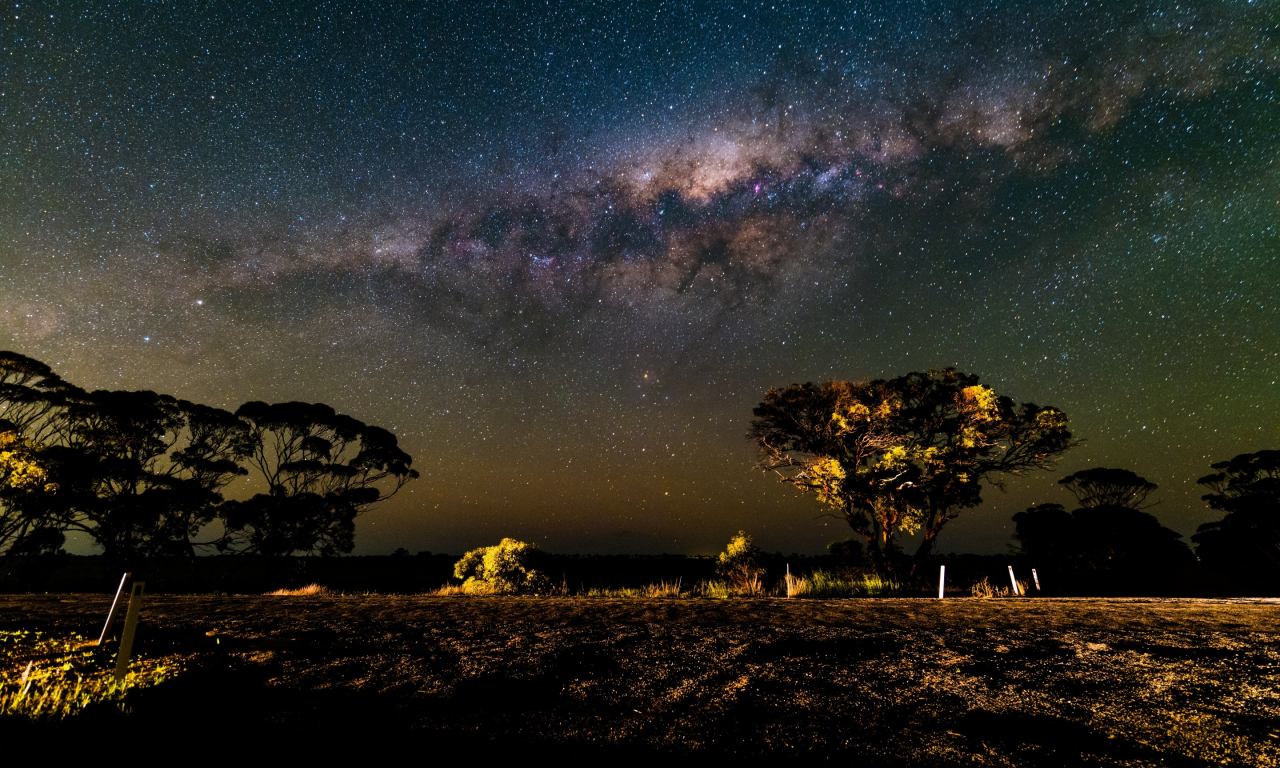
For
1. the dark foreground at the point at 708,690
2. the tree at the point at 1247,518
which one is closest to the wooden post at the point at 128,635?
the dark foreground at the point at 708,690

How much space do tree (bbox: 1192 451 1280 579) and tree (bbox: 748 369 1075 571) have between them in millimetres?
18529

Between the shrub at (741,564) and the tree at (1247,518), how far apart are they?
2913 centimetres

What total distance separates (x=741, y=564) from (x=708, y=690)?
1638 cm

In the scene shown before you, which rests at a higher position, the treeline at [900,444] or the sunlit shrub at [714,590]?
the treeline at [900,444]

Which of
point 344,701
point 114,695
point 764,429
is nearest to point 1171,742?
point 344,701

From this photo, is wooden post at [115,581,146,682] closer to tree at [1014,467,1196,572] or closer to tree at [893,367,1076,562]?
tree at [893,367,1076,562]

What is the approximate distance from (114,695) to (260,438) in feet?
96.8

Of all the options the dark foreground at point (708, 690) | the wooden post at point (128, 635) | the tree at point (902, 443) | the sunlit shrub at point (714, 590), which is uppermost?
the tree at point (902, 443)

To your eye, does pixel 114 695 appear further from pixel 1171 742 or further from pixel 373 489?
pixel 373 489

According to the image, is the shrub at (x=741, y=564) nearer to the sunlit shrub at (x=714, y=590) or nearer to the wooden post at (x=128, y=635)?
the sunlit shrub at (x=714, y=590)

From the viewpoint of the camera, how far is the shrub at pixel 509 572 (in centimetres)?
1888

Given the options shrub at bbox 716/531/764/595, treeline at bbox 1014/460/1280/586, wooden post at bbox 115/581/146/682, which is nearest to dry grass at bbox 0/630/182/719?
wooden post at bbox 115/581/146/682

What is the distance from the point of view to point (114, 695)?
4.40m

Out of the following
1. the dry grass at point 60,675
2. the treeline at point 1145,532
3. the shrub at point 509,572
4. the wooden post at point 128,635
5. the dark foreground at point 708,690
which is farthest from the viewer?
the treeline at point 1145,532
